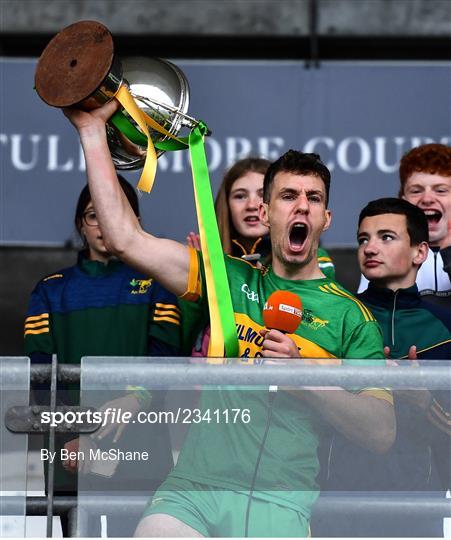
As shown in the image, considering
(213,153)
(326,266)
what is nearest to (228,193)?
(326,266)

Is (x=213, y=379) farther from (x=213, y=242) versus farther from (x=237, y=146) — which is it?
(x=237, y=146)

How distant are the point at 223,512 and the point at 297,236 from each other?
3.03 feet

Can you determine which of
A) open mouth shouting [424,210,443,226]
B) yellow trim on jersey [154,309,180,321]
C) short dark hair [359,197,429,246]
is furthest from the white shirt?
yellow trim on jersey [154,309,180,321]

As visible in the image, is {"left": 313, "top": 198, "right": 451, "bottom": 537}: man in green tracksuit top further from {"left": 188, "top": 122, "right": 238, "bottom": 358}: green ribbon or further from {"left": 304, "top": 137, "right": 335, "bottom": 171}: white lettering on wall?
{"left": 304, "top": 137, "right": 335, "bottom": 171}: white lettering on wall

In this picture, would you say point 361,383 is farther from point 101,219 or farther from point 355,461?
point 101,219

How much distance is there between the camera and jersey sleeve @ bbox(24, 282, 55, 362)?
16.0ft

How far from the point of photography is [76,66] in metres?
4.18

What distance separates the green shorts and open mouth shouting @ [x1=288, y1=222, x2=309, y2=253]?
2.68 ft

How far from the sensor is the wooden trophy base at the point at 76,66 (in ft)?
13.6

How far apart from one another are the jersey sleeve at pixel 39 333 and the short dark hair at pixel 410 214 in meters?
1.09

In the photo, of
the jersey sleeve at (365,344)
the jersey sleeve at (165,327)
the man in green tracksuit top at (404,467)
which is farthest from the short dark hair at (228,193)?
the man in green tracksuit top at (404,467)

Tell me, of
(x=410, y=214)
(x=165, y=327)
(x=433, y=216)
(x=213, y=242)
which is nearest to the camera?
(x=213, y=242)

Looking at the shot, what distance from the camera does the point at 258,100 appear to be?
7.88 meters

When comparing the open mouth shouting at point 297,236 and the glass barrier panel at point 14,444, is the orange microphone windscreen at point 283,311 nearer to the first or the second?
the open mouth shouting at point 297,236
